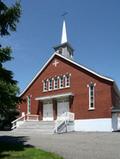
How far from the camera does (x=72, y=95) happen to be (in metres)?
34.5

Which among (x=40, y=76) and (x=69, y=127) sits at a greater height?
(x=40, y=76)

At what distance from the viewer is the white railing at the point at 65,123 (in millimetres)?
28592

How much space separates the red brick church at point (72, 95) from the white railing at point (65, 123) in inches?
30.4

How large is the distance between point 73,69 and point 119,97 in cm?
748

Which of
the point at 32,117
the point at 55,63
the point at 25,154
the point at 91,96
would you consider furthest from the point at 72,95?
the point at 25,154

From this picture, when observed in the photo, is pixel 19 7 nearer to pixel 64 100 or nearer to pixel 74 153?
pixel 74 153

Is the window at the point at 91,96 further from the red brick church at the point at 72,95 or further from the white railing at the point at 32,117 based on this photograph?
the white railing at the point at 32,117

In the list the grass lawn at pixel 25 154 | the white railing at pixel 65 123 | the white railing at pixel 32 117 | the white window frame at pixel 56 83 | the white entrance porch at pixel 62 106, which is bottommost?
the grass lawn at pixel 25 154

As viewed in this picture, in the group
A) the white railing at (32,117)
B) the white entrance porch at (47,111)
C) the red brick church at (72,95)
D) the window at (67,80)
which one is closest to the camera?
the red brick church at (72,95)

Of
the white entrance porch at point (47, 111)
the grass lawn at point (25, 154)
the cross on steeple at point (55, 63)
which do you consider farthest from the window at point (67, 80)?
the grass lawn at point (25, 154)

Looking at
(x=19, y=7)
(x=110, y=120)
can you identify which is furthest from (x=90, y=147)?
(x=110, y=120)

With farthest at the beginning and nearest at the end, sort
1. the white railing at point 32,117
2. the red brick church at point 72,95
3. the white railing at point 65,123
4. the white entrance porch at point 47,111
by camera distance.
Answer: the white railing at point 32,117
the white entrance porch at point 47,111
the red brick church at point 72,95
the white railing at point 65,123

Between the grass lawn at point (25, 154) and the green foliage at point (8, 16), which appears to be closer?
the grass lawn at point (25, 154)

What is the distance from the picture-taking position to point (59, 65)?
122 ft
